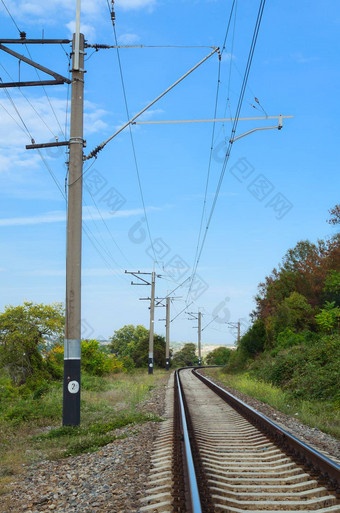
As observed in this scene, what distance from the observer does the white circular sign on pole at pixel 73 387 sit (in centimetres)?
1245

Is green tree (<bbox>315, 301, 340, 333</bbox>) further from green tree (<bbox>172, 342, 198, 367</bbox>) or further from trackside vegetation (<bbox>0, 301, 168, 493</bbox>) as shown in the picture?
green tree (<bbox>172, 342, 198, 367</bbox>)

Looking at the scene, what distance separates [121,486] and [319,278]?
107 ft

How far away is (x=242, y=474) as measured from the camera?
6.89 m

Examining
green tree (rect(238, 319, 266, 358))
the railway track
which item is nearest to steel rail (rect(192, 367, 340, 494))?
the railway track

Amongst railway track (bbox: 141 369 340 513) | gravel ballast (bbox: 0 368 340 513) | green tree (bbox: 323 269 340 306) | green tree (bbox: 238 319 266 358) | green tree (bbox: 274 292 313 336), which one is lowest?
gravel ballast (bbox: 0 368 340 513)

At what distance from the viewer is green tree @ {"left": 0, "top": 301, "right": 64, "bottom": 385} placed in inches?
858

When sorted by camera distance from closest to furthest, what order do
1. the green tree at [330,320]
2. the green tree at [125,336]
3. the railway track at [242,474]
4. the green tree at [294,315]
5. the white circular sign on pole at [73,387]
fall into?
the railway track at [242,474] < the white circular sign on pole at [73,387] < the green tree at [330,320] < the green tree at [294,315] < the green tree at [125,336]

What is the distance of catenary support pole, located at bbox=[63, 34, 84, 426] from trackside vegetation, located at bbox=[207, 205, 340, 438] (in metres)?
5.51

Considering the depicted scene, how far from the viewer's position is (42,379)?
22.5m

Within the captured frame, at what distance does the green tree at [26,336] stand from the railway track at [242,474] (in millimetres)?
12725

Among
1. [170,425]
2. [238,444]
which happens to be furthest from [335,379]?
[238,444]

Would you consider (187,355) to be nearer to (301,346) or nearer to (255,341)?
(255,341)

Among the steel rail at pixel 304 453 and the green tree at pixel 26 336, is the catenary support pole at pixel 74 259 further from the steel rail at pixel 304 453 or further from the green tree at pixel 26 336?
the green tree at pixel 26 336

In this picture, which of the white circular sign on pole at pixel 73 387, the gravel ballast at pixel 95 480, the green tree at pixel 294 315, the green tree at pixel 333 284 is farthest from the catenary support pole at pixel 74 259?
the green tree at pixel 294 315
